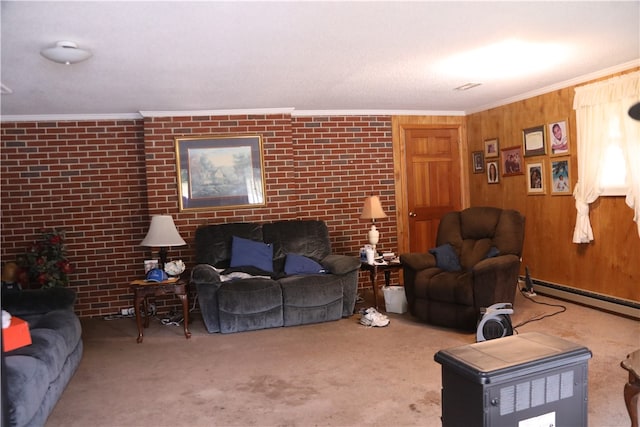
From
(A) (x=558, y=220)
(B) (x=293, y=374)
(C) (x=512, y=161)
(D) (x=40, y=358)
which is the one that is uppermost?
(C) (x=512, y=161)

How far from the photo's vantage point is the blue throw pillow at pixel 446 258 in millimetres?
4785

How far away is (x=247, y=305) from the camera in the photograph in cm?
446

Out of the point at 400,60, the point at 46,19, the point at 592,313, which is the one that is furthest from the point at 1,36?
the point at 592,313

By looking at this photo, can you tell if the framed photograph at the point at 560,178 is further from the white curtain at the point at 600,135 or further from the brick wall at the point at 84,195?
the brick wall at the point at 84,195

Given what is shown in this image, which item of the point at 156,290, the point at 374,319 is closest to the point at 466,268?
the point at 374,319

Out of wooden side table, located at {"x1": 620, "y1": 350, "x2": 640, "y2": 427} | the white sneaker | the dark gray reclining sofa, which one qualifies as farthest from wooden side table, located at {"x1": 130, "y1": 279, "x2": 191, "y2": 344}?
wooden side table, located at {"x1": 620, "y1": 350, "x2": 640, "y2": 427}

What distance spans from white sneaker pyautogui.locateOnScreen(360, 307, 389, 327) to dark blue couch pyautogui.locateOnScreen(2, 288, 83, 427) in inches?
93.3

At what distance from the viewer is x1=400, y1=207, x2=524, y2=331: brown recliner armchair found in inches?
163

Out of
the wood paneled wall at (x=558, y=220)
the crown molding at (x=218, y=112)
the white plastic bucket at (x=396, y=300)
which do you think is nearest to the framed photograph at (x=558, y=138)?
the wood paneled wall at (x=558, y=220)

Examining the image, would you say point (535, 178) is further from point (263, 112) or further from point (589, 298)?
point (263, 112)

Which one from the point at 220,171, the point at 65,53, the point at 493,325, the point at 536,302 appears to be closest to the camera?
the point at 65,53

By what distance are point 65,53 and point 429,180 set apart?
4.52 meters

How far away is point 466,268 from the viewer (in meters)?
4.78

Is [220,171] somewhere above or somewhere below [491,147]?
below
